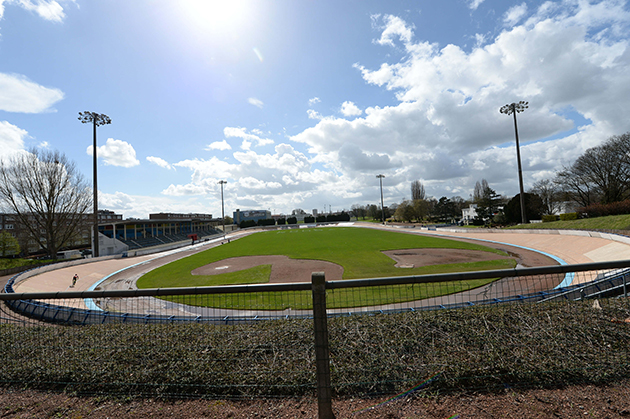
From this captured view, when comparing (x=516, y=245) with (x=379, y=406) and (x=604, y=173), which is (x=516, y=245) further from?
(x=379, y=406)

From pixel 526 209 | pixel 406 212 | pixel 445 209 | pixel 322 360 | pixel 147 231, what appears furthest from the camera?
pixel 445 209

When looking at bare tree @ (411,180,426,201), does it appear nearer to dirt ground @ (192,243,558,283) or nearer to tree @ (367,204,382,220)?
tree @ (367,204,382,220)

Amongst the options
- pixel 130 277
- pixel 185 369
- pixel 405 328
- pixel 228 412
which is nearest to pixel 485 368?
pixel 405 328

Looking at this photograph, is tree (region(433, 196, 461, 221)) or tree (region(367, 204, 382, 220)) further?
tree (region(367, 204, 382, 220))

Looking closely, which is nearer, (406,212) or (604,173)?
(604,173)

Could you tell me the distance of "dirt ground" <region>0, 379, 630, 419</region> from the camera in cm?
267

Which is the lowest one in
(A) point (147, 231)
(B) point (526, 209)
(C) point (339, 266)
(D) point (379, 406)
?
(C) point (339, 266)

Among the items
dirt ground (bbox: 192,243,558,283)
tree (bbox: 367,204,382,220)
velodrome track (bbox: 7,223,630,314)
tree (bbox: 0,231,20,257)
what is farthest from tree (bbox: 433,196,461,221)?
tree (bbox: 0,231,20,257)

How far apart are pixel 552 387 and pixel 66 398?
572cm

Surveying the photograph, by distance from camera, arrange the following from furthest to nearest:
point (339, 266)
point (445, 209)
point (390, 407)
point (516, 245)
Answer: point (445, 209) → point (516, 245) → point (339, 266) → point (390, 407)

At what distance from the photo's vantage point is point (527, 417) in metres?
2.60

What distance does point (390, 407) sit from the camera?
2.83 metres

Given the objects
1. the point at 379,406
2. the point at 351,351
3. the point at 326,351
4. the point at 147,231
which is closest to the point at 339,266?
the point at 351,351

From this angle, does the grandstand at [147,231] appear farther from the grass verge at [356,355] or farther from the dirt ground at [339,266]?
the grass verge at [356,355]
